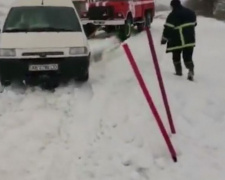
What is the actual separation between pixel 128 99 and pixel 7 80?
2507 millimetres

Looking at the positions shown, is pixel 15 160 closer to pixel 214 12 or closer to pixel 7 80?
Answer: pixel 7 80

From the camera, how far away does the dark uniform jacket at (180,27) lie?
10531 millimetres

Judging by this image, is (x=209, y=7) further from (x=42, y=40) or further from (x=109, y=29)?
(x=42, y=40)

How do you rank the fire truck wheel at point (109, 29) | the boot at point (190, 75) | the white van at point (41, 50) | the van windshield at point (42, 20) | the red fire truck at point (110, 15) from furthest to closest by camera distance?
the fire truck wheel at point (109, 29)
the red fire truck at point (110, 15)
the boot at point (190, 75)
the van windshield at point (42, 20)
the white van at point (41, 50)

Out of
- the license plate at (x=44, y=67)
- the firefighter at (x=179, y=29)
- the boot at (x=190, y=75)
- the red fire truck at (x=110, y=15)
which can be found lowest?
the red fire truck at (x=110, y=15)

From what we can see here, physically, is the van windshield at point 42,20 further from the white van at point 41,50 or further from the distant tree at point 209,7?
the distant tree at point 209,7

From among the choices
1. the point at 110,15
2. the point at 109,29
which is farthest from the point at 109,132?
the point at 109,29

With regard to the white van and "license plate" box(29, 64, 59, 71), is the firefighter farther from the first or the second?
"license plate" box(29, 64, 59, 71)

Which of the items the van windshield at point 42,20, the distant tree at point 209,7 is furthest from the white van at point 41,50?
the distant tree at point 209,7

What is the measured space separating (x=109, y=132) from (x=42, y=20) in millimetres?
4286

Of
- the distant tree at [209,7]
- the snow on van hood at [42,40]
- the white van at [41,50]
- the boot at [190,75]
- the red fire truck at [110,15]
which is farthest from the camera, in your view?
the distant tree at [209,7]

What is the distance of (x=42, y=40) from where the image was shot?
399 inches

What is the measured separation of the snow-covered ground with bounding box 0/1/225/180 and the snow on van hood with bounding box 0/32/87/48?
0.85 metres

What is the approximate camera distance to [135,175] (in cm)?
620
